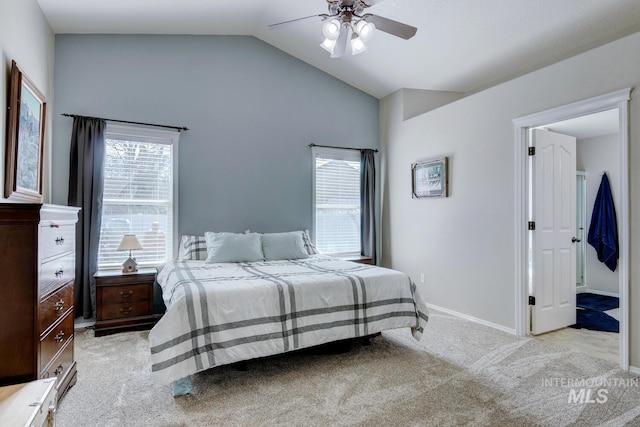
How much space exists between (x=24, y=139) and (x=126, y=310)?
70.8 inches

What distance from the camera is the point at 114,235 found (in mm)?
3814

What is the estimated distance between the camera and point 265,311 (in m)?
2.45

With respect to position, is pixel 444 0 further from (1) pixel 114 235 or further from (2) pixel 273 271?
(1) pixel 114 235

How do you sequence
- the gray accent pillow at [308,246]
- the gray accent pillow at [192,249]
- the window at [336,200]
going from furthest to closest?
the window at [336,200]
the gray accent pillow at [308,246]
the gray accent pillow at [192,249]

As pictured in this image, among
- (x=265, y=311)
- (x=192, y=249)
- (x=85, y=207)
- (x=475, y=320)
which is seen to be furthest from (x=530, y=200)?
(x=85, y=207)

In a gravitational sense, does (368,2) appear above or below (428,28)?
below

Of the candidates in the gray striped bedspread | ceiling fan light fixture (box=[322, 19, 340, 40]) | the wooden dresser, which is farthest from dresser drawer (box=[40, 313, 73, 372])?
ceiling fan light fixture (box=[322, 19, 340, 40])

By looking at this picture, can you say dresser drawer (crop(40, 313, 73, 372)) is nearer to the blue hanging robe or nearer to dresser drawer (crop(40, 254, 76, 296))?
dresser drawer (crop(40, 254, 76, 296))

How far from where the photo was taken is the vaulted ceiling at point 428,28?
122 inches

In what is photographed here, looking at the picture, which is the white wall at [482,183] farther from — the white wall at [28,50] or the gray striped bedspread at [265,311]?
the white wall at [28,50]

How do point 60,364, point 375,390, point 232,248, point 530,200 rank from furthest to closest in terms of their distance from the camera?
point 232,248, point 530,200, point 375,390, point 60,364

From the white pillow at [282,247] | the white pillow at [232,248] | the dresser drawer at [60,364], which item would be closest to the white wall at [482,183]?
the white pillow at [282,247]

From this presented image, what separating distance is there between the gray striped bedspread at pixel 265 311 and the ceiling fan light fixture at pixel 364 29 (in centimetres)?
193

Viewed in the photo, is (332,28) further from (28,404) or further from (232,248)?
(28,404)
